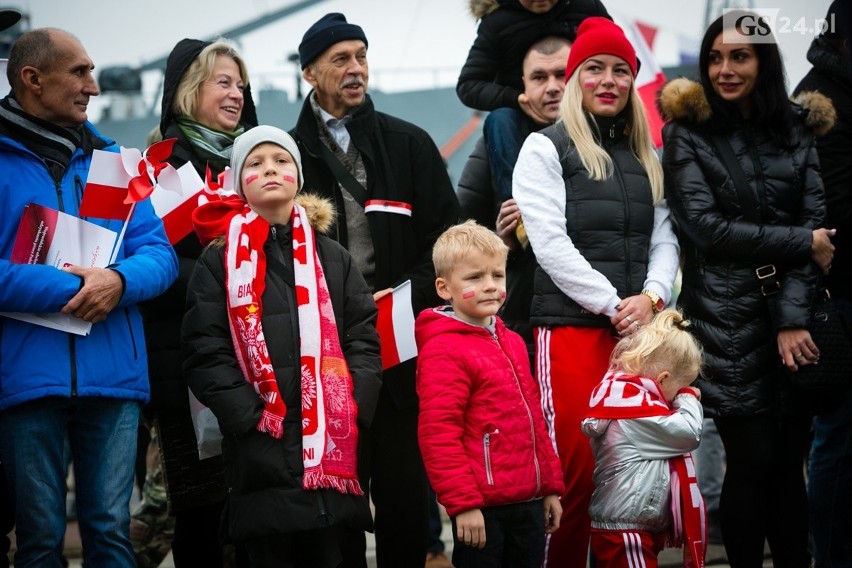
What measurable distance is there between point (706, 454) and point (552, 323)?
2.48m

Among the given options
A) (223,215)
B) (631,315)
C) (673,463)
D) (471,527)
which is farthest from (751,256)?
(223,215)

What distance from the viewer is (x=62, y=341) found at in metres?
3.50

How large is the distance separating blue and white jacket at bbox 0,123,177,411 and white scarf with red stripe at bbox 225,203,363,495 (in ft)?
1.22

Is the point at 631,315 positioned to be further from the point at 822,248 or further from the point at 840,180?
the point at 840,180

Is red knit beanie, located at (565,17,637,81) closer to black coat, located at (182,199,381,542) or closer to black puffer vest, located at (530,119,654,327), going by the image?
black puffer vest, located at (530,119,654,327)

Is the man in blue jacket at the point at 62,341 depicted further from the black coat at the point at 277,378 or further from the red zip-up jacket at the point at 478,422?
the red zip-up jacket at the point at 478,422

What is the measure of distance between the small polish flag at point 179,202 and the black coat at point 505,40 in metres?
1.39

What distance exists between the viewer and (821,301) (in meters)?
4.30

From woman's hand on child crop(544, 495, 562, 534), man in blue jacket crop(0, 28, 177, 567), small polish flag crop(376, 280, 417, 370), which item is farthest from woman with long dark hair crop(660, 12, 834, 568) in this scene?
man in blue jacket crop(0, 28, 177, 567)

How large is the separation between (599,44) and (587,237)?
800 millimetres

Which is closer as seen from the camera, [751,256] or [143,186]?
[143,186]

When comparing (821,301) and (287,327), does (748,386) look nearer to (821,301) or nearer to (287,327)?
(821,301)

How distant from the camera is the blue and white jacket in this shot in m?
3.40

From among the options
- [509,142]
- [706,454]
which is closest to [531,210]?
[509,142]
